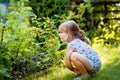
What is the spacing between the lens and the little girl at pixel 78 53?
5.26m

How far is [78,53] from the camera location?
5.28 metres

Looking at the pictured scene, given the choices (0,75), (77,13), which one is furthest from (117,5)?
(0,75)

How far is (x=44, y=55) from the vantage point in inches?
254

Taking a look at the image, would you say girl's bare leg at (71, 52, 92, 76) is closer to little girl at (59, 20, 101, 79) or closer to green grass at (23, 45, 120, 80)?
little girl at (59, 20, 101, 79)

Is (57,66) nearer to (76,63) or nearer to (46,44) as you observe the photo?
(46,44)

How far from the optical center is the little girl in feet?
17.3

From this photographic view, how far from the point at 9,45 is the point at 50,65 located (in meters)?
1.27

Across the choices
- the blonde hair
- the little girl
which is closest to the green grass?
the little girl

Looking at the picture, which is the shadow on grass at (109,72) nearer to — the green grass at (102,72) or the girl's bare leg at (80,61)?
the green grass at (102,72)

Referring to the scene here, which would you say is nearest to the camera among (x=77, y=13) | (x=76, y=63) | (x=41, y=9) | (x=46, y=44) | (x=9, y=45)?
(x=76, y=63)

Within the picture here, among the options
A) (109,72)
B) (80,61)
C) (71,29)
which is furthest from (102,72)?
(71,29)

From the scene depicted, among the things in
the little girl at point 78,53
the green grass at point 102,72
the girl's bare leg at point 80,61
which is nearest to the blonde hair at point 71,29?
the little girl at point 78,53

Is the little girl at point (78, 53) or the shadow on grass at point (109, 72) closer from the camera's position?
the little girl at point (78, 53)

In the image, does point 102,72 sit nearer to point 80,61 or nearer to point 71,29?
point 80,61
